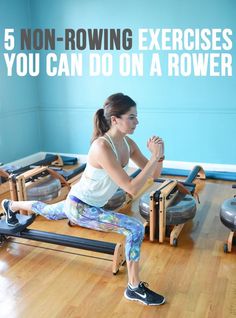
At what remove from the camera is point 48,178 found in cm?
377

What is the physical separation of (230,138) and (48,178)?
2.40 metres

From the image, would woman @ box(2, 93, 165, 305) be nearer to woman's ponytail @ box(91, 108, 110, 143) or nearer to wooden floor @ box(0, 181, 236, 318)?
woman's ponytail @ box(91, 108, 110, 143)

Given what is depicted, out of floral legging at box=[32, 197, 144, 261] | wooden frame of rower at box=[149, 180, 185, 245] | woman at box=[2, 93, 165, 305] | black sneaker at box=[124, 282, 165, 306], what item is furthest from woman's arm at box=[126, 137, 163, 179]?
black sneaker at box=[124, 282, 165, 306]

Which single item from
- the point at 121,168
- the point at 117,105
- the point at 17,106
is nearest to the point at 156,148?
the point at 121,168

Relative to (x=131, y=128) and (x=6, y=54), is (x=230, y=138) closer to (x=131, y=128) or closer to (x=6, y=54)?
(x=131, y=128)

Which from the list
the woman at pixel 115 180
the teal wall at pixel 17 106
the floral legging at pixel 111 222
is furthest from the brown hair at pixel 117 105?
the teal wall at pixel 17 106

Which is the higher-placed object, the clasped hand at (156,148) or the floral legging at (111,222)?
the clasped hand at (156,148)

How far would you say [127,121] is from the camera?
1998 millimetres

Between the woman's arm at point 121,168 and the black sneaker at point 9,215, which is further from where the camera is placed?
the black sneaker at point 9,215

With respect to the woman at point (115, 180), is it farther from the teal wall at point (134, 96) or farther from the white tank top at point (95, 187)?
the teal wall at point (134, 96)

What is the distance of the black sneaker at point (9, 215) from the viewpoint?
2.69 m

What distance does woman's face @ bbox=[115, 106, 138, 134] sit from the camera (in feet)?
6.54

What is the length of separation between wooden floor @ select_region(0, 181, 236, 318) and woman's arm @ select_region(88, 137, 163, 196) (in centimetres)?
72

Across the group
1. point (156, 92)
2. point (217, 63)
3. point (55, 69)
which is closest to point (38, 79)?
point (55, 69)
